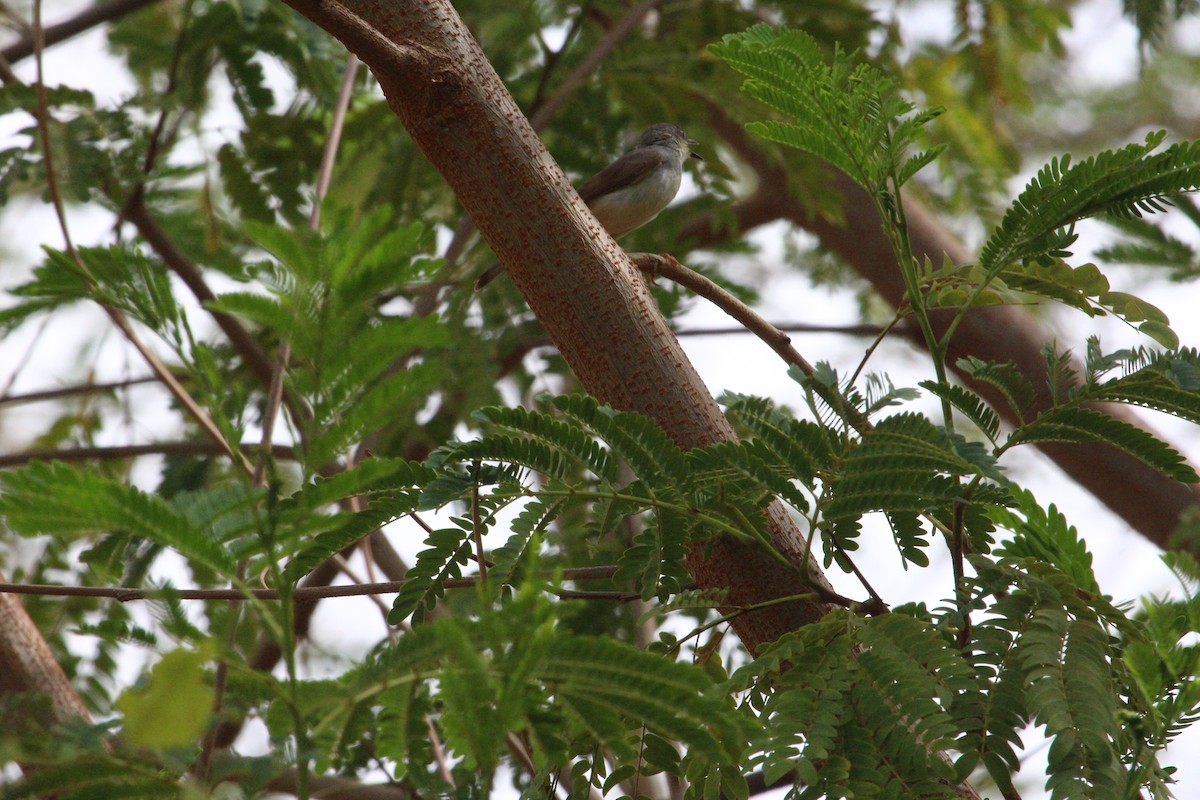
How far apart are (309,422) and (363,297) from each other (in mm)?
177

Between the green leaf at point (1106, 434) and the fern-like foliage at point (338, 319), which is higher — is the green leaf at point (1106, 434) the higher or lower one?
the lower one

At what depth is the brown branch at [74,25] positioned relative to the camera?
456 centimetres

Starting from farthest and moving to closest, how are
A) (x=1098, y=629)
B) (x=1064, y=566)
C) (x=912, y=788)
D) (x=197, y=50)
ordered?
(x=197, y=50), (x=1064, y=566), (x=1098, y=629), (x=912, y=788)

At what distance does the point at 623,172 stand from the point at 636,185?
3.5 inches

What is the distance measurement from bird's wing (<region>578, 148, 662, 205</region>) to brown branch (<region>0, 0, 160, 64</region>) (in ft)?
6.77

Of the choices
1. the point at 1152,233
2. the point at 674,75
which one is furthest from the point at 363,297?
the point at 674,75

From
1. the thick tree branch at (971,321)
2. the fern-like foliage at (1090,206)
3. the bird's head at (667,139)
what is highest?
the bird's head at (667,139)

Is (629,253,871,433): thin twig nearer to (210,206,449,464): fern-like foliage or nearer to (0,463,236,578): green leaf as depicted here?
(210,206,449,464): fern-like foliage

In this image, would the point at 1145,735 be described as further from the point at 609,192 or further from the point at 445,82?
the point at 609,192

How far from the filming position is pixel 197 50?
15.5ft

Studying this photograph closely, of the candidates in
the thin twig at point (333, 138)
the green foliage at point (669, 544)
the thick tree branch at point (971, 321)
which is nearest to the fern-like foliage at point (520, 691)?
the green foliage at point (669, 544)

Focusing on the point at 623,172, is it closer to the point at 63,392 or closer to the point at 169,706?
the point at 63,392

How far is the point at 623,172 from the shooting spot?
17.0 ft

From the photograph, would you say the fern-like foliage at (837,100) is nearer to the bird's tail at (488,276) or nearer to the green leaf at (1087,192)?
the green leaf at (1087,192)
